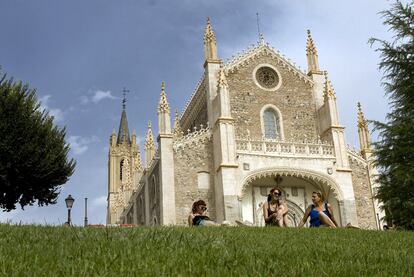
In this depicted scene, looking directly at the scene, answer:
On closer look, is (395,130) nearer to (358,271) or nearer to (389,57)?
(389,57)

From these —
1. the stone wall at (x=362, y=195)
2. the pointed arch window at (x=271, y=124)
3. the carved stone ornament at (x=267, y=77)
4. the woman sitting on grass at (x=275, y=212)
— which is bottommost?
the woman sitting on grass at (x=275, y=212)

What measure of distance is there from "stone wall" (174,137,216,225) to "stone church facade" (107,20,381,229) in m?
0.06

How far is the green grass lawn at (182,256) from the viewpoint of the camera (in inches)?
218

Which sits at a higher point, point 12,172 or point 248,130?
point 248,130

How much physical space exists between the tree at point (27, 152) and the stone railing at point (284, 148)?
10.6m

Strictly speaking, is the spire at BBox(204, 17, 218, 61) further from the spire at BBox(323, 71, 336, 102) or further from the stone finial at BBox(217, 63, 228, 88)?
the spire at BBox(323, 71, 336, 102)

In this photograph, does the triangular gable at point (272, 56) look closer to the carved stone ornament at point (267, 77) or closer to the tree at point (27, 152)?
the carved stone ornament at point (267, 77)

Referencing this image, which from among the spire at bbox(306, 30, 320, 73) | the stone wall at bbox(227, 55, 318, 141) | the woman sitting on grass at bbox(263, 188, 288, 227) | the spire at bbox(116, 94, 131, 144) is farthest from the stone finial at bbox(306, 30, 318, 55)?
the spire at bbox(116, 94, 131, 144)

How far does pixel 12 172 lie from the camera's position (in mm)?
24234

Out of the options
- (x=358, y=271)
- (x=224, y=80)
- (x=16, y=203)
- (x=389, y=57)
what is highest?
(x=224, y=80)

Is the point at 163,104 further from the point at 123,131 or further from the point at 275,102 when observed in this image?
the point at 123,131

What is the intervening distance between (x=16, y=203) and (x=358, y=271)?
893 inches

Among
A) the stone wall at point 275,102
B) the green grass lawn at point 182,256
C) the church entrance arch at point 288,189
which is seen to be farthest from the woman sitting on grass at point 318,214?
the stone wall at point 275,102

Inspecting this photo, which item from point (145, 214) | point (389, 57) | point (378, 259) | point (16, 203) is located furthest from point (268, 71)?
point (378, 259)
